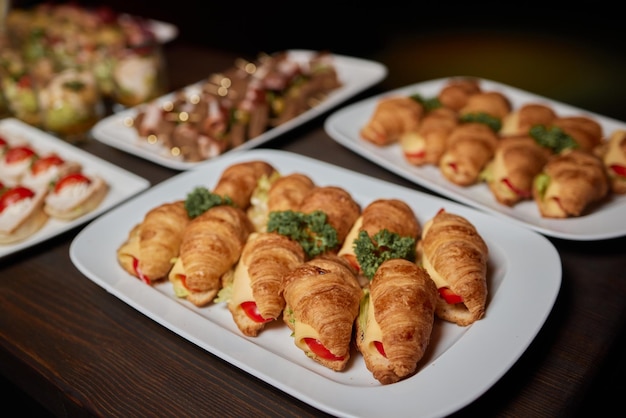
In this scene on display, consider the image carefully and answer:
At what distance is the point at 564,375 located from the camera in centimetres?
166

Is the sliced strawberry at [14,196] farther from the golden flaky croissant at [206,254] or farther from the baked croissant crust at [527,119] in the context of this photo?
the baked croissant crust at [527,119]

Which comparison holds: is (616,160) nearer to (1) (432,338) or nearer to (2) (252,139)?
(1) (432,338)

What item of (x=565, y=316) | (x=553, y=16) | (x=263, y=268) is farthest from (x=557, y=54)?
(x=263, y=268)

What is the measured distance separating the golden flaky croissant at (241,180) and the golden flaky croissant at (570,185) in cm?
112

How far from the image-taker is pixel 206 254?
1959 mm

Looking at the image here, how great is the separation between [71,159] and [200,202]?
105 cm

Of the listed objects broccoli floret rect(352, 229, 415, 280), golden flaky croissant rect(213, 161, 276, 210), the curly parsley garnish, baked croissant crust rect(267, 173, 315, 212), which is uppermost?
the curly parsley garnish

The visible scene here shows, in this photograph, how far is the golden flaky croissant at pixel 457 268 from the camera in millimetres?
1746

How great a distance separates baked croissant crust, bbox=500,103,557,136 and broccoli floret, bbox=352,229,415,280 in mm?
1165

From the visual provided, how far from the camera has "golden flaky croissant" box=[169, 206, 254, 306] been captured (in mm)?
1941

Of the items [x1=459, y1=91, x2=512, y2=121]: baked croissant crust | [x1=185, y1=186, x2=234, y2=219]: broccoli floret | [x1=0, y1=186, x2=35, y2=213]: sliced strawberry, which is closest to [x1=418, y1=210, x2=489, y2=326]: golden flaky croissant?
[x1=185, y1=186, x2=234, y2=219]: broccoli floret

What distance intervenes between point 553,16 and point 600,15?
0.36 metres

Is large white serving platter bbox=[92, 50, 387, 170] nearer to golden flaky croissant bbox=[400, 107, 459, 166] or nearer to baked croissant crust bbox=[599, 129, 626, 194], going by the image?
golden flaky croissant bbox=[400, 107, 459, 166]

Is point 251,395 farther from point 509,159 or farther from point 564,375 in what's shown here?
point 509,159
